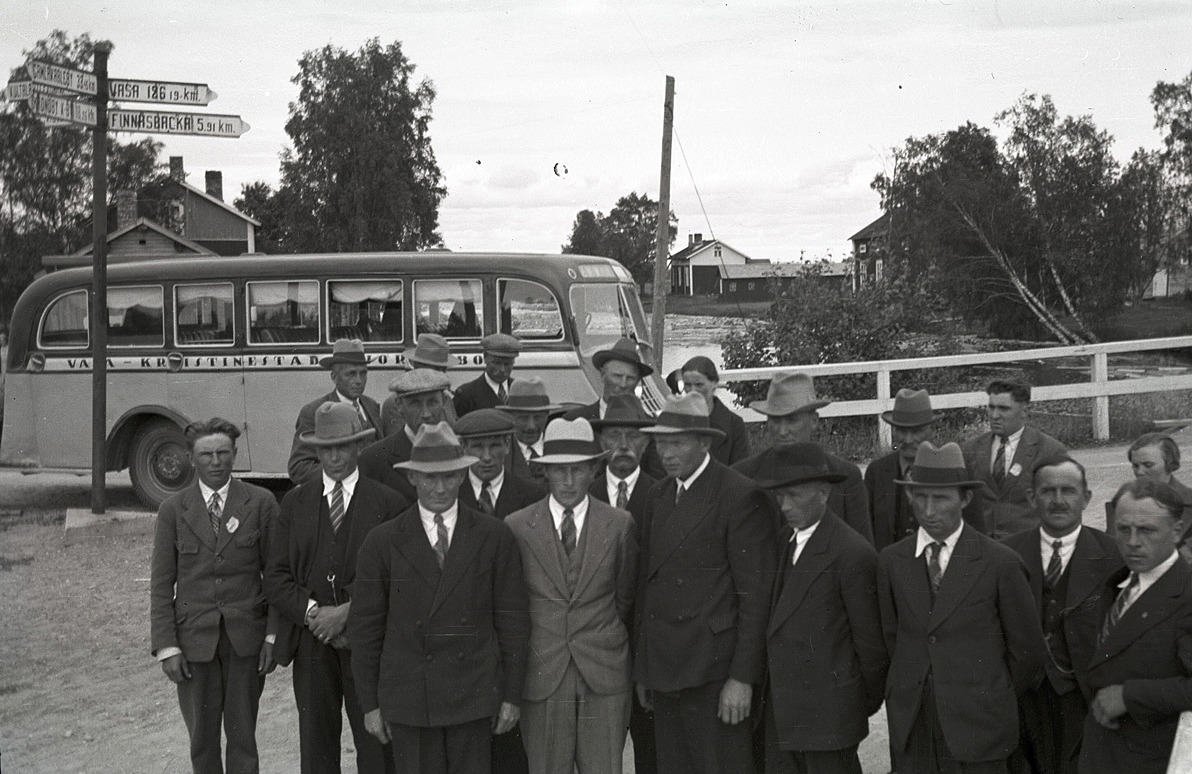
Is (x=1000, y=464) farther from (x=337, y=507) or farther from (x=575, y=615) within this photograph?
(x=337, y=507)

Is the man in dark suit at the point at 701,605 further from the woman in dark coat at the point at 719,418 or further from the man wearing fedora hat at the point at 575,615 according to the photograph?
the woman in dark coat at the point at 719,418

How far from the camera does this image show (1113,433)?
1390 centimetres

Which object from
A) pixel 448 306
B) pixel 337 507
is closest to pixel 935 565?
pixel 337 507

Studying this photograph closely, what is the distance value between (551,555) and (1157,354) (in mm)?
13475

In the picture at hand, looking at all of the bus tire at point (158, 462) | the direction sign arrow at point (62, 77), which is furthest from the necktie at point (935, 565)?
the bus tire at point (158, 462)

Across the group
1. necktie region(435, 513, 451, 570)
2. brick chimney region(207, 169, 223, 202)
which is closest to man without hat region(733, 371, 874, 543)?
necktie region(435, 513, 451, 570)

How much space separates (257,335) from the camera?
13.1 meters

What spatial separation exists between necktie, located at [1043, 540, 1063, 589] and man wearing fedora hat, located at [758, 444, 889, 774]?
747 mm

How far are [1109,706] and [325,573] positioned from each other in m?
3.13

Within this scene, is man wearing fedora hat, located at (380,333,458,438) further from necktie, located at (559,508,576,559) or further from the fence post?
the fence post

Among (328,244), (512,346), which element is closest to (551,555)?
(512,346)

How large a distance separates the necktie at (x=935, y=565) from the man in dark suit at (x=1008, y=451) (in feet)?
4.88

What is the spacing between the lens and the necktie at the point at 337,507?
510 cm

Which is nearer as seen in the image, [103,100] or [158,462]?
[103,100]
